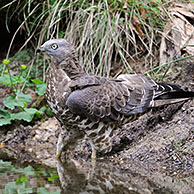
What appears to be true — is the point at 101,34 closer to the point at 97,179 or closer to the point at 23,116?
the point at 23,116

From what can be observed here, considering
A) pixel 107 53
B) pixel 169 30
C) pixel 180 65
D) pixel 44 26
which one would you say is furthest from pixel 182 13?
pixel 44 26

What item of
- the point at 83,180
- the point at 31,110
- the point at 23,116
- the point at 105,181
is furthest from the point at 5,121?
the point at 105,181

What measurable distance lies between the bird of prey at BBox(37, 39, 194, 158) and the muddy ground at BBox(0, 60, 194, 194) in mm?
237

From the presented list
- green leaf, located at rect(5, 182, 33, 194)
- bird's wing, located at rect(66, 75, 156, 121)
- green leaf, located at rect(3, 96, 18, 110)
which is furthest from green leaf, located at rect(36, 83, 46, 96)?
green leaf, located at rect(5, 182, 33, 194)

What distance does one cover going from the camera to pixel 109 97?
409cm

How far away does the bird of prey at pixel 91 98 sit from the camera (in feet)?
12.9

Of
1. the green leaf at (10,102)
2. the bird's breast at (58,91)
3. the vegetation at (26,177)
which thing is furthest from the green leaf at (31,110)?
the vegetation at (26,177)

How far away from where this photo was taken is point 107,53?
560 centimetres

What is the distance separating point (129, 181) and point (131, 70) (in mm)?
2731

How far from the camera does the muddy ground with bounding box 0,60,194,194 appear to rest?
3.23m

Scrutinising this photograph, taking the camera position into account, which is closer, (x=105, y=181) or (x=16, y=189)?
(x=16, y=189)

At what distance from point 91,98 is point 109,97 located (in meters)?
0.24

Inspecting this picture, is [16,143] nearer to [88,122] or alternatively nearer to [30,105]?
[30,105]

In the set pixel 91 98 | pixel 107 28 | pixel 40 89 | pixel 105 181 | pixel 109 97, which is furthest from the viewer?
pixel 107 28
